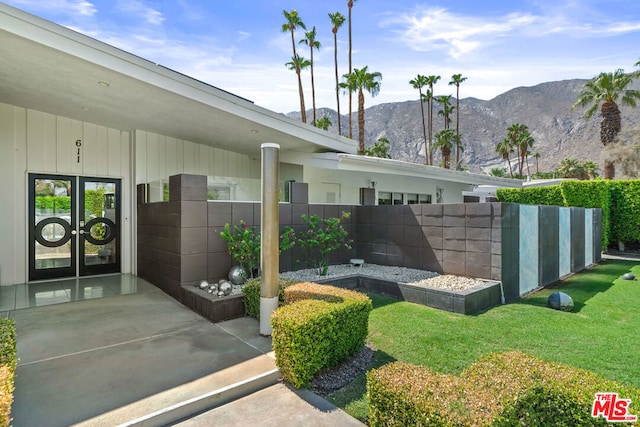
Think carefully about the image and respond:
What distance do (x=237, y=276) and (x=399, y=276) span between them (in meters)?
3.04

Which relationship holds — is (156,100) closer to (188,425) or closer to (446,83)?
(188,425)

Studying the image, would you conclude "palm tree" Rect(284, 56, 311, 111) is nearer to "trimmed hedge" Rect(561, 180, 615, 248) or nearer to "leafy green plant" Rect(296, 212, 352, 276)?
"trimmed hedge" Rect(561, 180, 615, 248)

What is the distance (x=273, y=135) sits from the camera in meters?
8.01

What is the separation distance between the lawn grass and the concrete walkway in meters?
0.67

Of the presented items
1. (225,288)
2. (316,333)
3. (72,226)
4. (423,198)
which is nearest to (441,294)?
(316,333)

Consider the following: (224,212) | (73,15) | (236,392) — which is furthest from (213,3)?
(236,392)

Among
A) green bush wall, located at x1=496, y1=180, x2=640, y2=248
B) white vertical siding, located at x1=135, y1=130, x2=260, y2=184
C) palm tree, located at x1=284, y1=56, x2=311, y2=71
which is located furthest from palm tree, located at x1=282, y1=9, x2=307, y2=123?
green bush wall, located at x1=496, y1=180, x2=640, y2=248

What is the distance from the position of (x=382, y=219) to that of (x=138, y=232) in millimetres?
5608

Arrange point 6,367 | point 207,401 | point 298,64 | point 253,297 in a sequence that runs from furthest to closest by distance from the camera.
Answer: point 298,64
point 253,297
point 207,401
point 6,367

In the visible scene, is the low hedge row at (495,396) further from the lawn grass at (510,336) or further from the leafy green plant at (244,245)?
the leafy green plant at (244,245)

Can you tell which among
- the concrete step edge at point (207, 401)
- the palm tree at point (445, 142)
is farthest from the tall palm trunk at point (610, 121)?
the concrete step edge at point (207, 401)

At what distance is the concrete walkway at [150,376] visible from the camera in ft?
8.46

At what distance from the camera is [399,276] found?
255 inches

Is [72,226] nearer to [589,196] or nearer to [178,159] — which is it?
[178,159]
